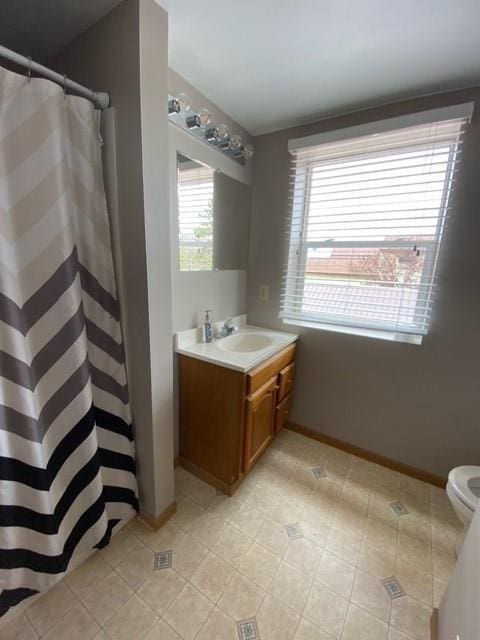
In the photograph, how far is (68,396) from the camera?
3.43ft

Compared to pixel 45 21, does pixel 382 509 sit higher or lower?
lower

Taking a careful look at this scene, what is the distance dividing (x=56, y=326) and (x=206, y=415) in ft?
2.98

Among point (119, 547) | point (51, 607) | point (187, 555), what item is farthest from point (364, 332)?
point (51, 607)

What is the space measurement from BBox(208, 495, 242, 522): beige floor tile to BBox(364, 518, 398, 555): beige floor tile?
696mm

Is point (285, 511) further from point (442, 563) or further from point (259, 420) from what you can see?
point (442, 563)

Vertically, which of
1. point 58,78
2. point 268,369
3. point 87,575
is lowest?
point 87,575

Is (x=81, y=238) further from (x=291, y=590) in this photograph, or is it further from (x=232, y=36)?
(x=291, y=590)

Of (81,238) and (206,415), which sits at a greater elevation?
(81,238)

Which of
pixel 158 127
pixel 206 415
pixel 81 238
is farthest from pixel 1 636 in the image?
pixel 158 127

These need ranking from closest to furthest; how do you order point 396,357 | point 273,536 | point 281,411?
point 273,536 < point 396,357 < point 281,411

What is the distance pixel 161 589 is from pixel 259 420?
84 cm

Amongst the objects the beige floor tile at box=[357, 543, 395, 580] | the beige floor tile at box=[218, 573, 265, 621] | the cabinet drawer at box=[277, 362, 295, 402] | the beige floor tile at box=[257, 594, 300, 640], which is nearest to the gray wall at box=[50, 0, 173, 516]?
the beige floor tile at box=[218, 573, 265, 621]

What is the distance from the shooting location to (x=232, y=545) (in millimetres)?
1295

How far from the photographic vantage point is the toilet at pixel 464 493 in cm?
116
